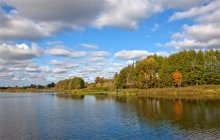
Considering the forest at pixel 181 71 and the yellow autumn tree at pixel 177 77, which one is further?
the yellow autumn tree at pixel 177 77

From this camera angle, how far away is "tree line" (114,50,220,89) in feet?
408

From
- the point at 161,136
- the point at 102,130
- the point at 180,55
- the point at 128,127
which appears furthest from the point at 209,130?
the point at 180,55

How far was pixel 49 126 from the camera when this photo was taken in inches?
1759

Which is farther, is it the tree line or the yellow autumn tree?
the yellow autumn tree

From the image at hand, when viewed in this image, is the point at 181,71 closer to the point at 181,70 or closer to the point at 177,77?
the point at 181,70

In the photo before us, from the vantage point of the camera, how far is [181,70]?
132m

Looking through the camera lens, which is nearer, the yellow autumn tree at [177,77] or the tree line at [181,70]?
the tree line at [181,70]

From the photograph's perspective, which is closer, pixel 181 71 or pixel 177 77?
pixel 177 77

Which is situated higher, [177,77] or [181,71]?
[181,71]

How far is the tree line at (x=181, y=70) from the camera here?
124250 millimetres

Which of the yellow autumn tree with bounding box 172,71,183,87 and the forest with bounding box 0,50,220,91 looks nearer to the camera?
the forest with bounding box 0,50,220,91

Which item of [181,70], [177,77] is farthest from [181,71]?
[177,77]

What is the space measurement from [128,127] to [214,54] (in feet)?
341

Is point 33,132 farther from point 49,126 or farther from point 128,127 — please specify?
point 128,127
